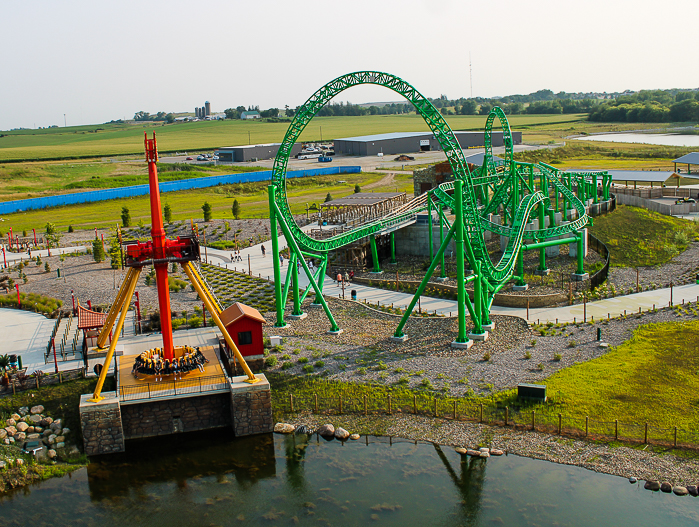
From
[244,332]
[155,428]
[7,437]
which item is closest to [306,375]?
[244,332]

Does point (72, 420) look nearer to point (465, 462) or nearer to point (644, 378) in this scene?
point (465, 462)

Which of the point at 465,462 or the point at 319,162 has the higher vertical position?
the point at 319,162

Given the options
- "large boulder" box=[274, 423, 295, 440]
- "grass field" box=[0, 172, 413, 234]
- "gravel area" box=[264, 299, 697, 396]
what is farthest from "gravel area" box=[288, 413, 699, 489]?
"grass field" box=[0, 172, 413, 234]

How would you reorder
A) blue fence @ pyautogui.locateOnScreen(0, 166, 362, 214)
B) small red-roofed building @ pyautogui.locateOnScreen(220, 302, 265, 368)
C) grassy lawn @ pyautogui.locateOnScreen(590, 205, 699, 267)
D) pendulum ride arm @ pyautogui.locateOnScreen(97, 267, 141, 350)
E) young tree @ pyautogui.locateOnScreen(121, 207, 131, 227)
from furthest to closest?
blue fence @ pyautogui.locateOnScreen(0, 166, 362, 214) < young tree @ pyautogui.locateOnScreen(121, 207, 131, 227) < grassy lawn @ pyautogui.locateOnScreen(590, 205, 699, 267) < small red-roofed building @ pyautogui.locateOnScreen(220, 302, 265, 368) < pendulum ride arm @ pyautogui.locateOnScreen(97, 267, 141, 350)

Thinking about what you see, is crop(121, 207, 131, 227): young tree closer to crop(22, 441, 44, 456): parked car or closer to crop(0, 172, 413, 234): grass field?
crop(0, 172, 413, 234): grass field

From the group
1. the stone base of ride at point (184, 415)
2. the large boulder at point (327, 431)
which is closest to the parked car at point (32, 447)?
the stone base of ride at point (184, 415)
